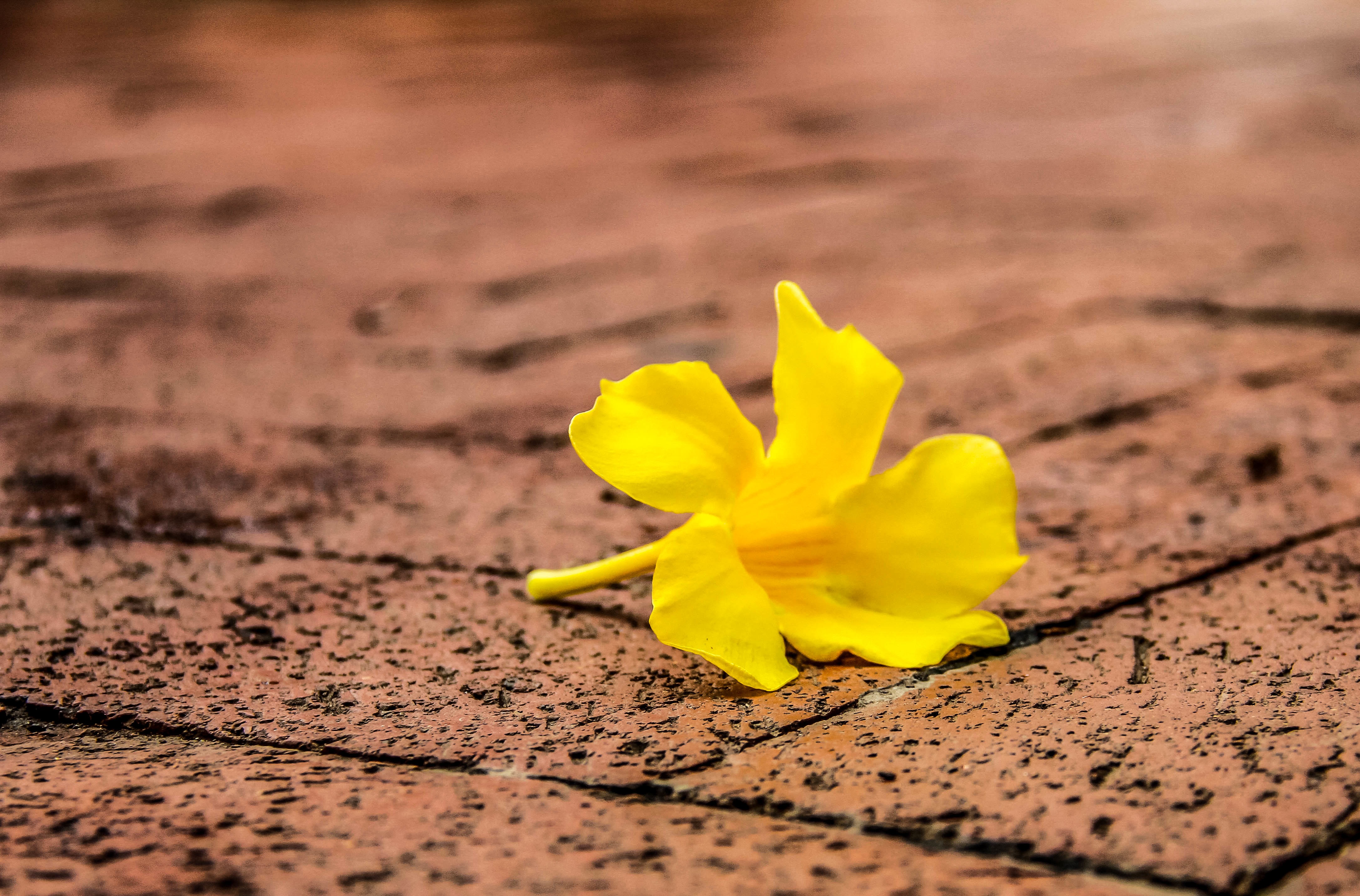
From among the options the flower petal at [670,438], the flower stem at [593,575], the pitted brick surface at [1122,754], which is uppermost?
the flower petal at [670,438]

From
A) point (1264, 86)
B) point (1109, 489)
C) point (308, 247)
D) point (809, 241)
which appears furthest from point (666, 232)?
point (1264, 86)

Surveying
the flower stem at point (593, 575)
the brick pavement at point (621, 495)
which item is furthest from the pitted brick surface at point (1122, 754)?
the flower stem at point (593, 575)

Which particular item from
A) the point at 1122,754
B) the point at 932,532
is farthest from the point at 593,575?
the point at 1122,754

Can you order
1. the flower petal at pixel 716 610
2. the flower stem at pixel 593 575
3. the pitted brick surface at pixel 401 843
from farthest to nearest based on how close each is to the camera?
the flower stem at pixel 593 575 < the flower petal at pixel 716 610 < the pitted brick surface at pixel 401 843

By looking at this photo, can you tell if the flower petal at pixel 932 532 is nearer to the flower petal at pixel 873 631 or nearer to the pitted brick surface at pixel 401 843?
the flower petal at pixel 873 631

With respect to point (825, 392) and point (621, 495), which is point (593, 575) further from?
point (621, 495)

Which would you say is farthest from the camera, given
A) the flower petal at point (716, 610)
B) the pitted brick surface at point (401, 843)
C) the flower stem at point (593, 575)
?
the flower stem at point (593, 575)

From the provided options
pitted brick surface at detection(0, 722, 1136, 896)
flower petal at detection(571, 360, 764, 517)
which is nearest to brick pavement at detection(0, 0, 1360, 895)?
pitted brick surface at detection(0, 722, 1136, 896)

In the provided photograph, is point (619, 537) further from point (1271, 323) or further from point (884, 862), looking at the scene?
point (1271, 323)
